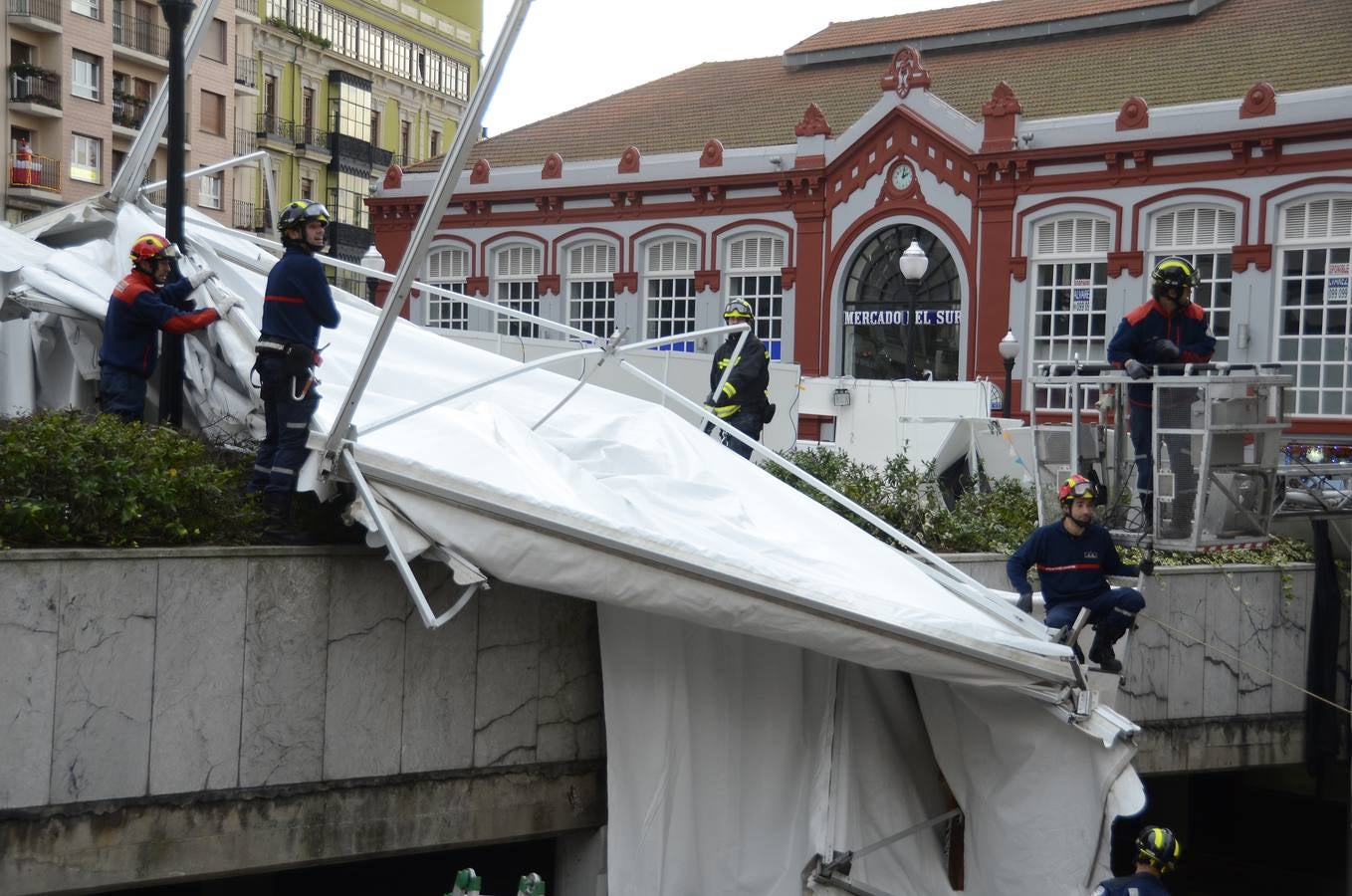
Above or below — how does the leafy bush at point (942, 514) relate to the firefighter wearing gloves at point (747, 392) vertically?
below

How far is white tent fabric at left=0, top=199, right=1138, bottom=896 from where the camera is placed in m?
7.91

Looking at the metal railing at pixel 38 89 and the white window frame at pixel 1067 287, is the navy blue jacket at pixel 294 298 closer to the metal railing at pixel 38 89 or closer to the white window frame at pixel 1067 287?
the white window frame at pixel 1067 287

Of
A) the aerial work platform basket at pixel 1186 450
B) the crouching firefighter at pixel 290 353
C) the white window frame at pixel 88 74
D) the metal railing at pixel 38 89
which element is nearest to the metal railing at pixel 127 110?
the white window frame at pixel 88 74

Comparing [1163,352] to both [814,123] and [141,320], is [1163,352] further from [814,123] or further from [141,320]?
[814,123]

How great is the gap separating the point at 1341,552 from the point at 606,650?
23.1 feet

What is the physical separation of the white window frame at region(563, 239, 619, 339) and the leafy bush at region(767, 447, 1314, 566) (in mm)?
23039

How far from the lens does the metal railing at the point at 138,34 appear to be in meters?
49.0

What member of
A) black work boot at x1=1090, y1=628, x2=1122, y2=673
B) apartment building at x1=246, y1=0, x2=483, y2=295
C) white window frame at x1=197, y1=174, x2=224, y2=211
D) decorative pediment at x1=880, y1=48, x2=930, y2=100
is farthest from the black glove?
white window frame at x1=197, y1=174, x2=224, y2=211

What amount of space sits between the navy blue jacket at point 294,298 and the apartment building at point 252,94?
109ft

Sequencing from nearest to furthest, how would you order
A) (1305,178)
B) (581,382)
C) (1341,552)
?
(581,382)
(1341,552)
(1305,178)

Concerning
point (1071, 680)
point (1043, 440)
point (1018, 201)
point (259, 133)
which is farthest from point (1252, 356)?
point (259, 133)

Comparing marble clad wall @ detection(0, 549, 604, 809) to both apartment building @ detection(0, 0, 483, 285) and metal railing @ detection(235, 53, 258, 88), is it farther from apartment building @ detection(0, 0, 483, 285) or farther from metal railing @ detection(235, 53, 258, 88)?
metal railing @ detection(235, 53, 258, 88)

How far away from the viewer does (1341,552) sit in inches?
504

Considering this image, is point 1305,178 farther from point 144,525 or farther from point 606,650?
point 144,525
